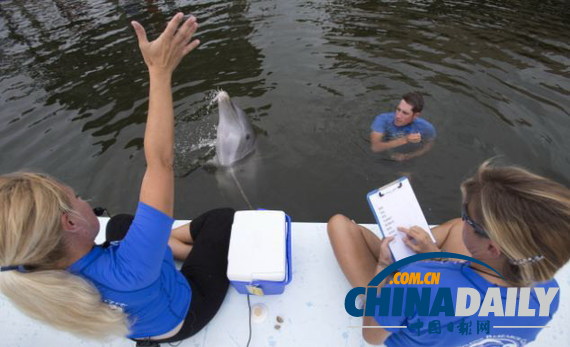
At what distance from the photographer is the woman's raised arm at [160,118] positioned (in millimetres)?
1792

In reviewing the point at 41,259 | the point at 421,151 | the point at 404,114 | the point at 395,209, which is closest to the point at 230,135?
the point at 404,114

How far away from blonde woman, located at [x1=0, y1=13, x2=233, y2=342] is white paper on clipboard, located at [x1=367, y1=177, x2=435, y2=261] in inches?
60.2

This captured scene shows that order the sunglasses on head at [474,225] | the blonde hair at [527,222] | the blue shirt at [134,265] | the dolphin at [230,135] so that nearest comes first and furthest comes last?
1. the blonde hair at [527,222]
2. the sunglasses on head at [474,225]
3. the blue shirt at [134,265]
4. the dolphin at [230,135]

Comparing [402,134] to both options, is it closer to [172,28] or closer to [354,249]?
[354,249]

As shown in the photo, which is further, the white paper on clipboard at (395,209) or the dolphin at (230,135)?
the dolphin at (230,135)

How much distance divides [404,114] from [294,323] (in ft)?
12.1

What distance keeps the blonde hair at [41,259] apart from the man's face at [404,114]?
451cm

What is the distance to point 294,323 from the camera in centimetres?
249

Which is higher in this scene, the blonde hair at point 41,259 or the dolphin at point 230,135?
the blonde hair at point 41,259

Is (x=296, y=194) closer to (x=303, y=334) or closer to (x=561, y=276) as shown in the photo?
(x=303, y=334)

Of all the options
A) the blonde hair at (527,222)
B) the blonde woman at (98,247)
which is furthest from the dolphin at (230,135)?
the blonde hair at (527,222)

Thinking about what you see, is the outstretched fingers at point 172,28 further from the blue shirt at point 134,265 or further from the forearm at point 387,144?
the forearm at point 387,144

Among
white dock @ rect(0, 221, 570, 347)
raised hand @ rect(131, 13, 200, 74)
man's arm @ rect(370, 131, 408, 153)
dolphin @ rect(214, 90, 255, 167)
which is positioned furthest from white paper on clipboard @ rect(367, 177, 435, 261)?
dolphin @ rect(214, 90, 255, 167)

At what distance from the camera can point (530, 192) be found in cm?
150
